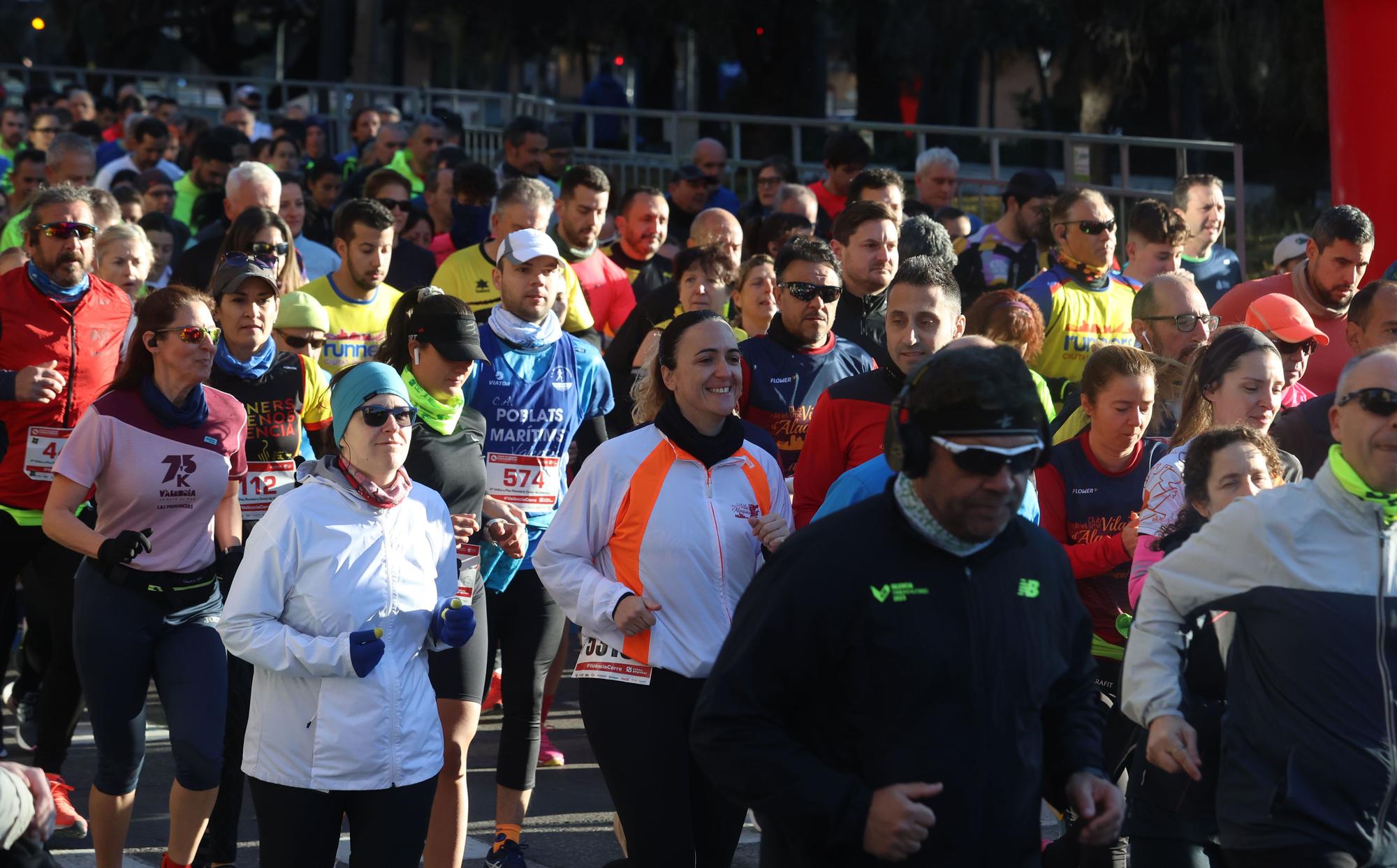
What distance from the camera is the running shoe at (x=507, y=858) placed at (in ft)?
19.8

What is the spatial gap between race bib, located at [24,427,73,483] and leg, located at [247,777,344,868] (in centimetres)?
252

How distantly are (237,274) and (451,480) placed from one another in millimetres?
1126

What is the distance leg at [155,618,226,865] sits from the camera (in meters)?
5.46

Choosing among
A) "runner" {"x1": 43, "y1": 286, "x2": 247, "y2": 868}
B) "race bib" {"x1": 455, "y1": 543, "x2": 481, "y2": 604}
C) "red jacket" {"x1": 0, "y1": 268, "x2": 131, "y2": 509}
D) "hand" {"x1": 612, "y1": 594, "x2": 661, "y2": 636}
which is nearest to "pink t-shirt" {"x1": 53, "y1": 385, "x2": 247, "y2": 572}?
"runner" {"x1": 43, "y1": 286, "x2": 247, "y2": 868}

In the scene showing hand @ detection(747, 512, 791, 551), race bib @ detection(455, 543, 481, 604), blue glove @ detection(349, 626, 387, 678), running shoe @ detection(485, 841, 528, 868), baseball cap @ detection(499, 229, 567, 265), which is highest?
baseball cap @ detection(499, 229, 567, 265)

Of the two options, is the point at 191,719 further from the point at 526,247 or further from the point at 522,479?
the point at 526,247

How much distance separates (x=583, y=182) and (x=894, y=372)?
415 cm

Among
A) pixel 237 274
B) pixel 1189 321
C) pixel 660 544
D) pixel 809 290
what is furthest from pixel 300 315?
pixel 1189 321

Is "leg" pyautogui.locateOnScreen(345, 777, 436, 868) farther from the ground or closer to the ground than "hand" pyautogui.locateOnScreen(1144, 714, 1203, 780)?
closer to the ground

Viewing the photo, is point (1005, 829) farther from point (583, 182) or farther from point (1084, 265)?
point (583, 182)

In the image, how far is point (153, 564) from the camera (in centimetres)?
560

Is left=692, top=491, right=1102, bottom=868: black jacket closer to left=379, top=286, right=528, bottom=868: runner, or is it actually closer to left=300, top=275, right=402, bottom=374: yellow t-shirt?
left=379, top=286, right=528, bottom=868: runner

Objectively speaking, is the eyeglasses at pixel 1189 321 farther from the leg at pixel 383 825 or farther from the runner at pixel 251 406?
the leg at pixel 383 825

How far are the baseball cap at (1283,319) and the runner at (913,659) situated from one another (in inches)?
132
